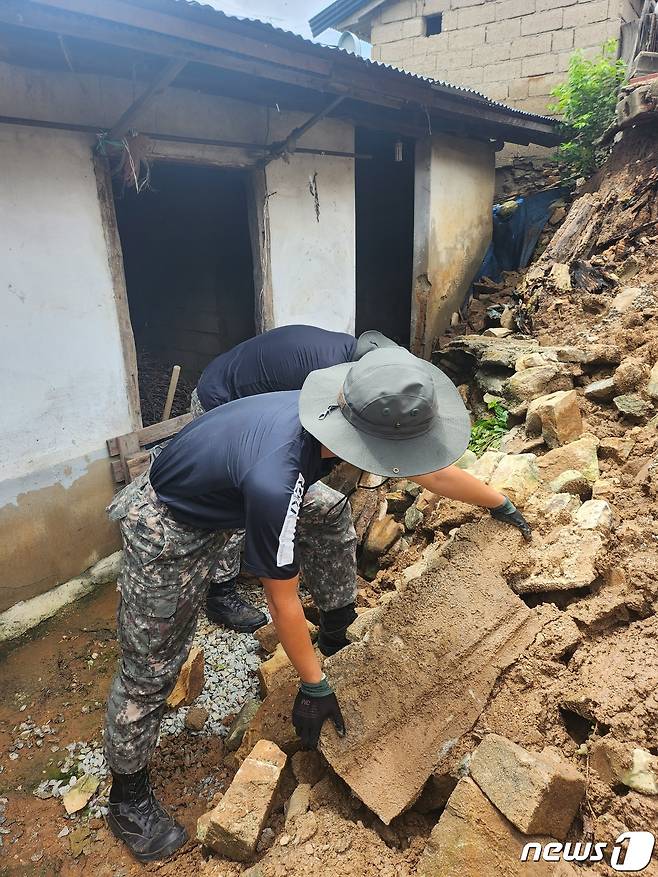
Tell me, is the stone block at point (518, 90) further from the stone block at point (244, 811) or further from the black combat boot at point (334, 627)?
the stone block at point (244, 811)

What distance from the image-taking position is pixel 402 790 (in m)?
2.06

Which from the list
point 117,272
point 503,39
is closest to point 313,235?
point 117,272

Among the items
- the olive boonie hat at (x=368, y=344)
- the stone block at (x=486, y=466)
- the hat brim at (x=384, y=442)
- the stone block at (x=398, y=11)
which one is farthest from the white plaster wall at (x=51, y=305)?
the stone block at (x=398, y=11)

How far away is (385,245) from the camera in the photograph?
874 centimetres

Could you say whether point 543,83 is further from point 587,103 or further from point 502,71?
point 587,103

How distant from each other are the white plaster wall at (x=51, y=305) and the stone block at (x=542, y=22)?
24.0 ft

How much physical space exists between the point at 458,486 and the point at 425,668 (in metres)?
0.77

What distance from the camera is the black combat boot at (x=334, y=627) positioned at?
310 centimetres

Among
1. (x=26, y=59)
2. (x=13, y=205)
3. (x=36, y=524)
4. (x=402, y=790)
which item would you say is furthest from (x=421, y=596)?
(x=26, y=59)

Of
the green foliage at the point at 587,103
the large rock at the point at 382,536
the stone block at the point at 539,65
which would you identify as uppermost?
the stone block at the point at 539,65

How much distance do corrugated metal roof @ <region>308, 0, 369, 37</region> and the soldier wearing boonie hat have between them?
887 cm

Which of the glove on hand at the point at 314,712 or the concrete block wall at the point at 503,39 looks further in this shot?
the concrete block wall at the point at 503,39

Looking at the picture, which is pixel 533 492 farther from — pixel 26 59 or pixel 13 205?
pixel 26 59

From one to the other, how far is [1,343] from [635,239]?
5.78 m
